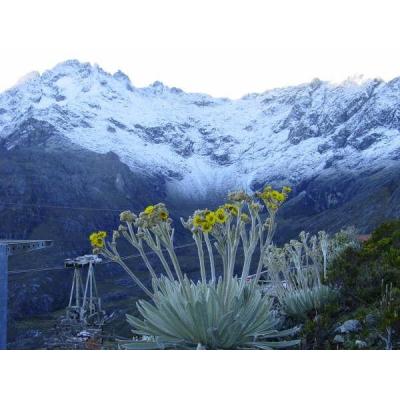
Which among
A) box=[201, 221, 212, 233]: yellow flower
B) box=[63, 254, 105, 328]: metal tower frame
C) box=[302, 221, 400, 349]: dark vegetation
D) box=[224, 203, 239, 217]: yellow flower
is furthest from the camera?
box=[63, 254, 105, 328]: metal tower frame

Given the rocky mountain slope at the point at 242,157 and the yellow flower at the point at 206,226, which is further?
the rocky mountain slope at the point at 242,157

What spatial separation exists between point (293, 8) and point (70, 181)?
7.95 metres

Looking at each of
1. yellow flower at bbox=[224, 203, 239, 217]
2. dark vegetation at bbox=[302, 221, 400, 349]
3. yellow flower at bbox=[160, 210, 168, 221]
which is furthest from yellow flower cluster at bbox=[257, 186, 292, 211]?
dark vegetation at bbox=[302, 221, 400, 349]

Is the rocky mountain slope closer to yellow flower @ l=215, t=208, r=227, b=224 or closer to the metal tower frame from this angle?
the metal tower frame

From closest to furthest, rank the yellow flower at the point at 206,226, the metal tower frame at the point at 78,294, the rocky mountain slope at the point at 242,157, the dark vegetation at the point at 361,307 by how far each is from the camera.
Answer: the yellow flower at the point at 206,226 < the dark vegetation at the point at 361,307 < the metal tower frame at the point at 78,294 < the rocky mountain slope at the point at 242,157

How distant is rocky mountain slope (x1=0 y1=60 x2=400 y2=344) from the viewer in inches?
287

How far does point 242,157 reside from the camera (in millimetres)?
7621

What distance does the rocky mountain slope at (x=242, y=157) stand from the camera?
7.30 m

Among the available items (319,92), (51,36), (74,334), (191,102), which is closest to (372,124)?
(319,92)

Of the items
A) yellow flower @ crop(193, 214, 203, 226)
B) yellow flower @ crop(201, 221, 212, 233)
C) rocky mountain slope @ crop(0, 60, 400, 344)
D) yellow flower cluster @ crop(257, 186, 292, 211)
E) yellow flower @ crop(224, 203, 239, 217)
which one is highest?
rocky mountain slope @ crop(0, 60, 400, 344)

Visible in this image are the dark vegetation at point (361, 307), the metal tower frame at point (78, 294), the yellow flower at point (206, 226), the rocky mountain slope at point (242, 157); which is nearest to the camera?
the yellow flower at point (206, 226)

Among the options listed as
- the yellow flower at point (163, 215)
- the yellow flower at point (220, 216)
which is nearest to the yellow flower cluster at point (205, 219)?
the yellow flower at point (220, 216)

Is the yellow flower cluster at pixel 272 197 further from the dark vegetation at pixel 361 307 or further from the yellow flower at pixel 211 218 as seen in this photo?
the dark vegetation at pixel 361 307
